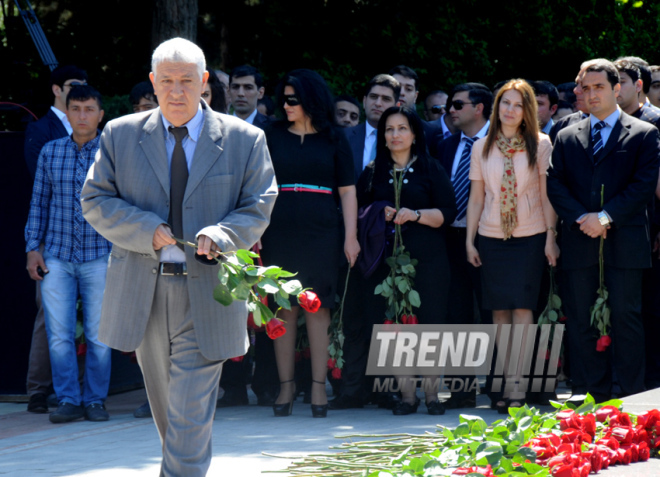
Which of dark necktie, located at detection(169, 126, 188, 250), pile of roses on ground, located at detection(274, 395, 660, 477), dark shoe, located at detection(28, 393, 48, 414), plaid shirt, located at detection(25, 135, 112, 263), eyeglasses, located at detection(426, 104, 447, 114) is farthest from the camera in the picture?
eyeglasses, located at detection(426, 104, 447, 114)

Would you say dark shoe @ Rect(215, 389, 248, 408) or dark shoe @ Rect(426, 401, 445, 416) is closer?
dark shoe @ Rect(426, 401, 445, 416)

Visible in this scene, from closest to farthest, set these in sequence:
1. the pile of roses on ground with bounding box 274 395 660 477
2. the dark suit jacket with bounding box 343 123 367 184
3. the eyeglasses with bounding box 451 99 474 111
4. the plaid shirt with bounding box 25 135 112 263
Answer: the pile of roses on ground with bounding box 274 395 660 477, the plaid shirt with bounding box 25 135 112 263, the eyeglasses with bounding box 451 99 474 111, the dark suit jacket with bounding box 343 123 367 184

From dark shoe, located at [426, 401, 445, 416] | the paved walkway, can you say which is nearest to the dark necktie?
the paved walkway

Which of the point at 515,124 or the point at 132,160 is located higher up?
the point at 515,124

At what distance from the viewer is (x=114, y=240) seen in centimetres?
455

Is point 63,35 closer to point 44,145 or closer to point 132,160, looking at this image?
point 44,145

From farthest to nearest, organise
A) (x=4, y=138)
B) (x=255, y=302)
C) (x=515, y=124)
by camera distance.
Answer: (x=4, y=138) < (x=515, y=124) < (x=255, y=302)

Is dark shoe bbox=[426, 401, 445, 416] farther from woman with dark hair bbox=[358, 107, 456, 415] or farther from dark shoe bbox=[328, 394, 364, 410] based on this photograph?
dark shoe bbox=[328, 394, 364, 410]

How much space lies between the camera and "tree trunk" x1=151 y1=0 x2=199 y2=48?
13.3m

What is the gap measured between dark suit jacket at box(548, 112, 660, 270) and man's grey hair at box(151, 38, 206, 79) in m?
3.50

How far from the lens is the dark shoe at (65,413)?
24.2ft

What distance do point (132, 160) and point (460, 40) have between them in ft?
44.3

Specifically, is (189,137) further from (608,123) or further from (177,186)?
(608,123)

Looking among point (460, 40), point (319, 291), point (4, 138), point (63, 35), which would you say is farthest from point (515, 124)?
point (63, 35)
